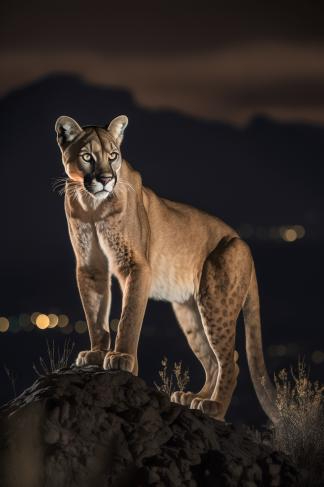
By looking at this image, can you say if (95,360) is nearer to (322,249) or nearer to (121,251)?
(121,251)

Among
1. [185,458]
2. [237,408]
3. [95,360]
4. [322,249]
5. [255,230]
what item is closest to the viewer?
[185,458]

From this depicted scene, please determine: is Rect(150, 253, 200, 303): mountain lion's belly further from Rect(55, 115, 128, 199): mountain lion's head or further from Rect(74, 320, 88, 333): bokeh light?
Rect(74, 320, 88, 333): bokeh light

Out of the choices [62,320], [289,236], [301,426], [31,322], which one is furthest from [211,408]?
[289,236]

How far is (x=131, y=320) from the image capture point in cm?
824

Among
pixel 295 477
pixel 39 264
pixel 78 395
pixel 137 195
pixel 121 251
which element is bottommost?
pixel 295 477

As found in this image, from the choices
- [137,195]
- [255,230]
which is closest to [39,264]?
[255,230]

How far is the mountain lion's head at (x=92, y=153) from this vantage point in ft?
27.2

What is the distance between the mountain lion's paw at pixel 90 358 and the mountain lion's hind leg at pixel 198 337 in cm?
159

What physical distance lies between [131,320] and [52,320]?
36547 mm

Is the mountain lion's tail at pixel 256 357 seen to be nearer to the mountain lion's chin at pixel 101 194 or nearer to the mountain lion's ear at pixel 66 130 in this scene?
the mountain lion's chin at pixel 101 194

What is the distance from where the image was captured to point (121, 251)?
8.54 m

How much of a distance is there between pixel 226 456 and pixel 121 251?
2.15 m

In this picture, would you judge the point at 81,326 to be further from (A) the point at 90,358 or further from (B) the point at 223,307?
(A) the point at 90,358

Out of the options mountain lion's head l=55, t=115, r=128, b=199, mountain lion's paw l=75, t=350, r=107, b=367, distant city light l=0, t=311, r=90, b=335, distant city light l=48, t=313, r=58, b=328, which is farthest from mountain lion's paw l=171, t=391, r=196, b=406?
distant city light l=48, t=313, r=58, b=328
